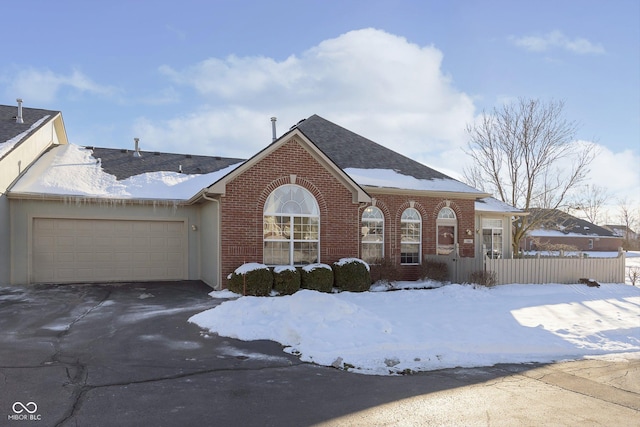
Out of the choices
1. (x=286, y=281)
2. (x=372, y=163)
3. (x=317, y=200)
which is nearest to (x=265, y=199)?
(x=317, y=200)

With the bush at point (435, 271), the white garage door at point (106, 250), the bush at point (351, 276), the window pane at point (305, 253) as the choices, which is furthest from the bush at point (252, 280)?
the bush at point (435, 271)

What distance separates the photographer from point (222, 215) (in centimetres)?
1359

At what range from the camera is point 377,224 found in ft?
56.1

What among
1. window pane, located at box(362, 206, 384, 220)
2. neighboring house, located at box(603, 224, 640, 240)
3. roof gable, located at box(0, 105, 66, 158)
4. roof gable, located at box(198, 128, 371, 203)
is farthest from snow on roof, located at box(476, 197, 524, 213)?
neighboring house, located at box(603, 224, 640, 240)

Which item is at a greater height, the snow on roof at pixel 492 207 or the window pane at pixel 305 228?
the snow on roof at pixel 492 207

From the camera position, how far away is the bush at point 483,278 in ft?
50.1

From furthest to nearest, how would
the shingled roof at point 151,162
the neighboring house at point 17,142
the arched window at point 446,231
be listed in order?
1. the arched window at point 446,231
2. the shingled roof at point 151,162
3. the neighboring house at point 17,142

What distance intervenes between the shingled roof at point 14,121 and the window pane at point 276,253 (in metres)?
8.51

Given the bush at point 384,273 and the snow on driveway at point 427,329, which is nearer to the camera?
the snow on driveway at point 427,329

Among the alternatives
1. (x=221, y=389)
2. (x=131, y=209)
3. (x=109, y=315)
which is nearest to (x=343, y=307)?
(x=221, y=389)

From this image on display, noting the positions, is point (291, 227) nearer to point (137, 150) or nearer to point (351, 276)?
point (351, 276)

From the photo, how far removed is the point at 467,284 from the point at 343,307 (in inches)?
276

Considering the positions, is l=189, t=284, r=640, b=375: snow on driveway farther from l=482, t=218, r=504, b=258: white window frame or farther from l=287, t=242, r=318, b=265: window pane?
l=482, t=218, r=504, b=258: white window frame

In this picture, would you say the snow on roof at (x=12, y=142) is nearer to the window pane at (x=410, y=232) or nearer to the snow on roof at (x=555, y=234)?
the window pane at (x=410, y=232)
